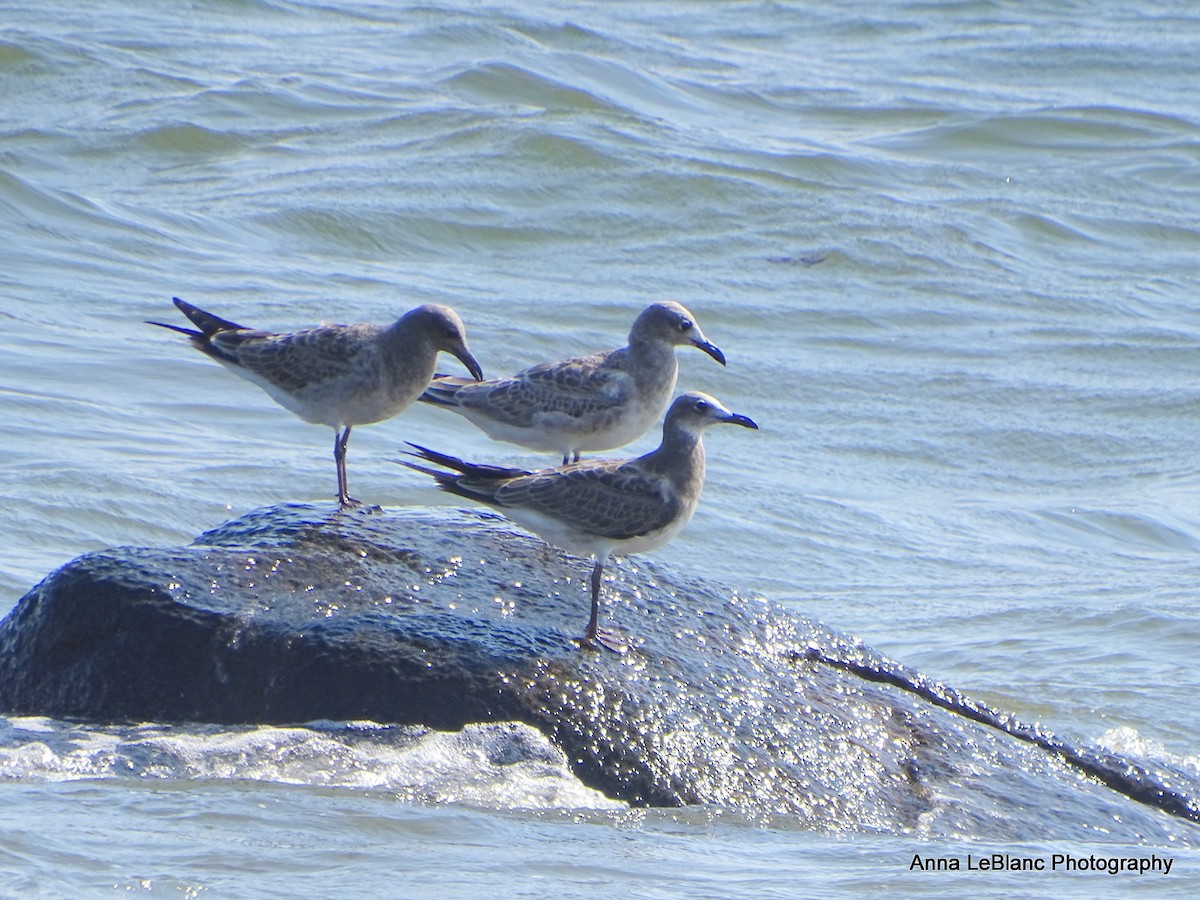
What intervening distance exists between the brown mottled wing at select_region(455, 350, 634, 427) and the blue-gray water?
2.56 metres

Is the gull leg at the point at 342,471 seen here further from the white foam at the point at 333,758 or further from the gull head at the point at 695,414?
the white foam at the point at 333,758

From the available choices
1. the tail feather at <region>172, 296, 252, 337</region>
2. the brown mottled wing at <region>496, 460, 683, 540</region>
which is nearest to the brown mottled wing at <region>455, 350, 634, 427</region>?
the tail feather at <region>172, 296, 252, 337</region>

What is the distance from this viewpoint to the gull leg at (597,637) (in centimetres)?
610

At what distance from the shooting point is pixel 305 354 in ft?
24.4

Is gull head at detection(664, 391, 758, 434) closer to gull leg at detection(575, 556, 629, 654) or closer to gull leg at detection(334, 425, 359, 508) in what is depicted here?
gull leg at detection(575, 556, 629, 654)

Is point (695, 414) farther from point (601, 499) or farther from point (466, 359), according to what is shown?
point (466, 359)

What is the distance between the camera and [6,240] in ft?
50.9

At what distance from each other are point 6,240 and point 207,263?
1.81m

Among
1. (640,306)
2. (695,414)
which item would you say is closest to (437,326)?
(695,414)

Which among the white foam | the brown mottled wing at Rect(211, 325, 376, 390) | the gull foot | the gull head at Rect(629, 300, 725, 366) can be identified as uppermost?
the gull head at Rect(629, 300, 725, 366)

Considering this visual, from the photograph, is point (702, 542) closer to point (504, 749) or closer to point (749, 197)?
point (504, 749)

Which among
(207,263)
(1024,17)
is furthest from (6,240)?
(1024,17)

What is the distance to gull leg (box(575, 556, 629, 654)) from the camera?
240 inches

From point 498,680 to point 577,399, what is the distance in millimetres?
2423
